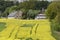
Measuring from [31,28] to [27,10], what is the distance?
17.0 feet

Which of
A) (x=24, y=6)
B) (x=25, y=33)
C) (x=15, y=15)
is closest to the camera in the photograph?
(x=25, y=33)

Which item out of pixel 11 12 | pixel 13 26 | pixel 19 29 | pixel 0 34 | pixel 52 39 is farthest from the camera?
pixel 11 12

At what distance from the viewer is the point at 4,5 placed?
16.5m

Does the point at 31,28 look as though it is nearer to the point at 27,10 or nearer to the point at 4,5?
the point at 27,10

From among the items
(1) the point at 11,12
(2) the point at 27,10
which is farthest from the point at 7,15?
Answer: (2) the point at 27,10

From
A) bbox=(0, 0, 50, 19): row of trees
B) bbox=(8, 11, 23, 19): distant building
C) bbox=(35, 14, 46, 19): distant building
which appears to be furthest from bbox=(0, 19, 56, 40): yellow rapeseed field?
bbox=(0, 0, 50, 19): row of trees

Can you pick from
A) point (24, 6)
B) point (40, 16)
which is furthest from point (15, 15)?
point (40, 16)

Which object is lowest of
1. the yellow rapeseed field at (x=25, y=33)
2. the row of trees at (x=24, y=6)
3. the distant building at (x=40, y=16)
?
the yellow rapeseed field at (x=25, y=33)

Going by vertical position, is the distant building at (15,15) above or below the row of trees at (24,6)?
below

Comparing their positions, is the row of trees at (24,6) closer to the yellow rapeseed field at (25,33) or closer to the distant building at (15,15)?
the distant building at (15,15)

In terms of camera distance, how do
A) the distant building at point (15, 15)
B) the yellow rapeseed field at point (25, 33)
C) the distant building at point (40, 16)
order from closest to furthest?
the yellow rapeseed field at point (25, 33)
the distant building at point (40, 16)
the distant building at point (15, 15)

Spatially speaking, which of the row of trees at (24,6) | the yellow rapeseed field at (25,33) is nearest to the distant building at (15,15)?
the row of trees at (24,6)

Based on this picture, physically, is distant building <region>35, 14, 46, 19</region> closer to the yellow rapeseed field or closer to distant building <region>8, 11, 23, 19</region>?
distant building <region>8, 11, 23, 19</region>

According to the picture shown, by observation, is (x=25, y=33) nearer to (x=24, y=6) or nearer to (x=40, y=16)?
(x=40, y=16)
